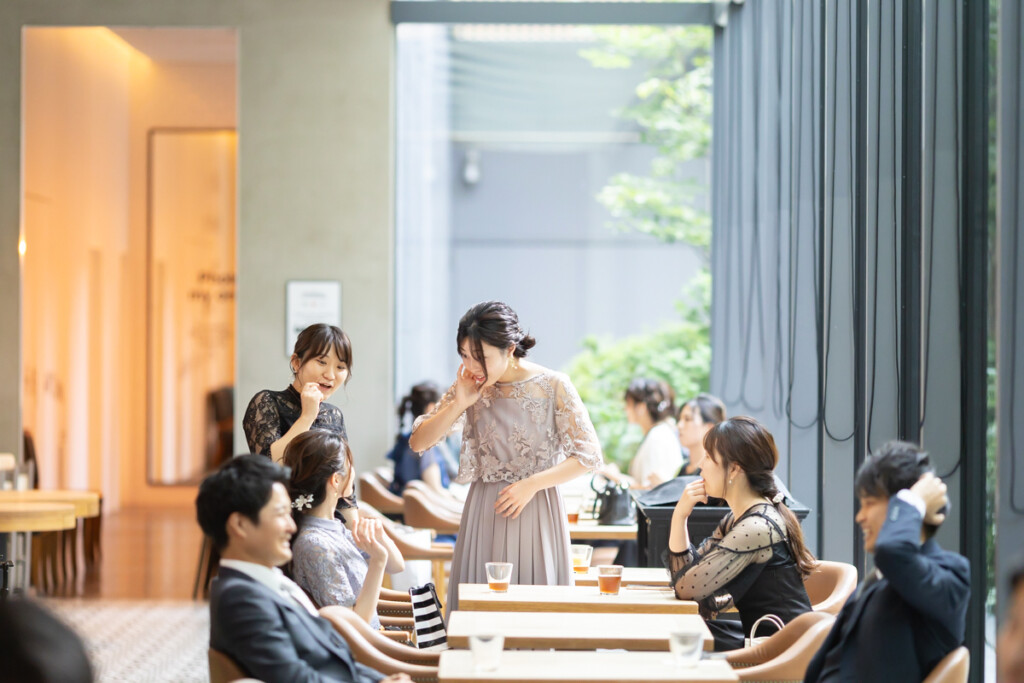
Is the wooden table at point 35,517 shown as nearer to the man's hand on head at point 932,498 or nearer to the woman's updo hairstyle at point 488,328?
the woman's updo hairstyle at point 488,328

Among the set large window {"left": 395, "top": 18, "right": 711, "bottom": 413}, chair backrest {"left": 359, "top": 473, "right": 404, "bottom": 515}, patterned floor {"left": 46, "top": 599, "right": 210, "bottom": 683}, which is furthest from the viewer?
large window {"left": 395, "top": 18, "right": 711, "bottom": 413}

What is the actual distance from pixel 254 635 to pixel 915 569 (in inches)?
56.6

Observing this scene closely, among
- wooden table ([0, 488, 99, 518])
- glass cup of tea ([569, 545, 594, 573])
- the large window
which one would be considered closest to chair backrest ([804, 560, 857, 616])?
glass cup of tea ([569, 545, 594, 573])

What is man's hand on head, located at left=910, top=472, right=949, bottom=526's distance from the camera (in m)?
2.45

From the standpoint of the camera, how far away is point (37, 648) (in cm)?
150

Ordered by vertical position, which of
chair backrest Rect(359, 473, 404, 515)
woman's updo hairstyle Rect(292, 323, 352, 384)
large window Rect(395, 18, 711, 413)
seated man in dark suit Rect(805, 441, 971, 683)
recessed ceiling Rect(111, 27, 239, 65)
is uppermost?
recessed ceiling Rect(111, 27, 239, 65)

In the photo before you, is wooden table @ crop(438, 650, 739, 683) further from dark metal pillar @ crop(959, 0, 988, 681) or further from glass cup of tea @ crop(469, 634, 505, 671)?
dark metal pillar @ crop(959, 0, 988, 681)

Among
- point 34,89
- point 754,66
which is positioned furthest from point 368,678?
point 34,89

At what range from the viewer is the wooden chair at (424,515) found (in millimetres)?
5699

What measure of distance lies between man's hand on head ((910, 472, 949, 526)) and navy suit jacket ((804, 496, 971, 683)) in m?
0.05

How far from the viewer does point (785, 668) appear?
2758mm

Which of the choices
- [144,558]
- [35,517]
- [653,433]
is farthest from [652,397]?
[144,558]

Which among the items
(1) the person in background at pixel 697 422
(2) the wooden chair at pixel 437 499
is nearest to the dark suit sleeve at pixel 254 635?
(2) the wooden chair at pixel 437 499

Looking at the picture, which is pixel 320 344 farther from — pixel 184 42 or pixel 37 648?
pixel 184 42
